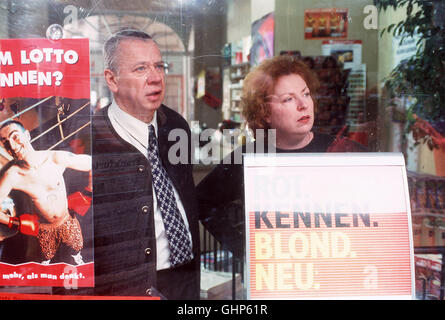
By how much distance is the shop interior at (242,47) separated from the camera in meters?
1.98

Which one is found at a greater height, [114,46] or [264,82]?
[114,46]

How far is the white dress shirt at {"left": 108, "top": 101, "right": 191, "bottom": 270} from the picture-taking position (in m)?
2.03

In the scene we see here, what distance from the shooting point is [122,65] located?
77.7 inches

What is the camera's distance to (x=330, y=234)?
1.87 meters

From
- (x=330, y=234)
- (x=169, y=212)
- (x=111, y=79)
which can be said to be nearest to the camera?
(x=330, y=234)

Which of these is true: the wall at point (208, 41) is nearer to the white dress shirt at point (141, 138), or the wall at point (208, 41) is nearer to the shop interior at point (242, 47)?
the shop interior at point (242, 47)

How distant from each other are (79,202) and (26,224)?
26cm

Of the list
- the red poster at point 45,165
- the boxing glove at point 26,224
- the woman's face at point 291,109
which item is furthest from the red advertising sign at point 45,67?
the woman's face at point 291,109

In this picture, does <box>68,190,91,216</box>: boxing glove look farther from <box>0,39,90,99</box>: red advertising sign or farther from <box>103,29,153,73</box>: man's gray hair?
<box>103,29,153,73</box>: man's gray hair

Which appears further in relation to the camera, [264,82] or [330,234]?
[264,82]

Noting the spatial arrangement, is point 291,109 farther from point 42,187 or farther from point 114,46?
point 42,187

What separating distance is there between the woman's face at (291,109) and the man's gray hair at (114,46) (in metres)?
0.67

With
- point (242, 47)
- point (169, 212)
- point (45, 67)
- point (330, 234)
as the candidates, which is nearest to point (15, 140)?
point (45, 67)
